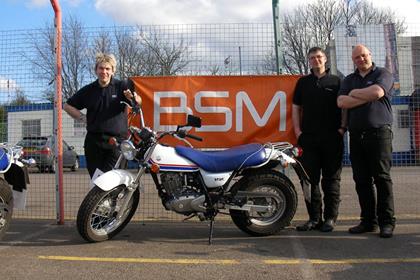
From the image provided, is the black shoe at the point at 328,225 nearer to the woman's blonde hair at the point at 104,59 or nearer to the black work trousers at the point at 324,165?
the black work trousers at the point at 324,165

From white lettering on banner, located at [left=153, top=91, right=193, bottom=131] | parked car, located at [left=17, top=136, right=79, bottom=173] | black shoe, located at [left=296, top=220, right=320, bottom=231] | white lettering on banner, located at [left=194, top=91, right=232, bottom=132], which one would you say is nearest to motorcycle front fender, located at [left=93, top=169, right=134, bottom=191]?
white lettering on banner, located at [left=153, top=91, right=193, bottom=131]

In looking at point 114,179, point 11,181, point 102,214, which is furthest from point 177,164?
point 11,181

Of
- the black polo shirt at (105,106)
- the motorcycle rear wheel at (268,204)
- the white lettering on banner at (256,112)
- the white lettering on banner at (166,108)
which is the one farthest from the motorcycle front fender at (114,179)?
the white lettering on banner at (256,112)

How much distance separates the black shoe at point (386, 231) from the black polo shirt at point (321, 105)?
4.40ft

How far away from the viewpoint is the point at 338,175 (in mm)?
6488

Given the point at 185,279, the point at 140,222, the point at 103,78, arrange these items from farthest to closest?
the point at 140,222 → the point at 103,78 → the point at 185,279

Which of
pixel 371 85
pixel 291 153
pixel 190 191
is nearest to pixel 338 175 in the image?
pixel 291 153

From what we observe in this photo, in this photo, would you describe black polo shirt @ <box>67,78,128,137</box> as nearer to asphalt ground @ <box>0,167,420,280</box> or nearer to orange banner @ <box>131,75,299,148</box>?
orange banner @ <box>131,75,299,148</box>

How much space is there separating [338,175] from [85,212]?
3177mm

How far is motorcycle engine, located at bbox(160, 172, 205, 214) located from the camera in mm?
5781

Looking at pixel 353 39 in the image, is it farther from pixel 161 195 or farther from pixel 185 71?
pixel 161 195

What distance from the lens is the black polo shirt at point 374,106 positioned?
5938 millimetres

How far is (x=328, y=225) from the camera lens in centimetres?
642

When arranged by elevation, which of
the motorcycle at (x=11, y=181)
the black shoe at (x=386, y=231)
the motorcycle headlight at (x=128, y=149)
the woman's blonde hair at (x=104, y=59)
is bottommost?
the black shoe at (x=386, y=231)
